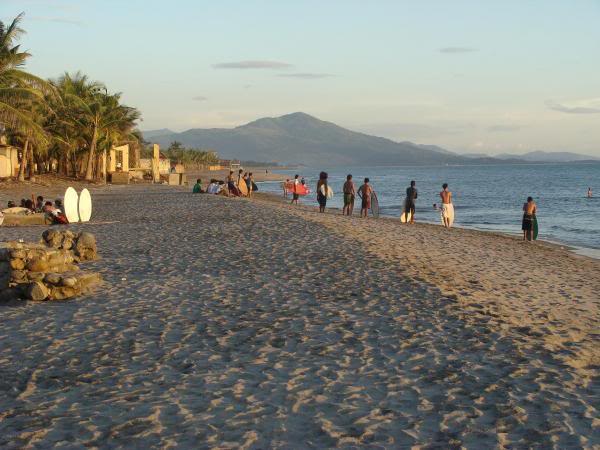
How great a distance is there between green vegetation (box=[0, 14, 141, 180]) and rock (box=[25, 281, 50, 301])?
2168 cm

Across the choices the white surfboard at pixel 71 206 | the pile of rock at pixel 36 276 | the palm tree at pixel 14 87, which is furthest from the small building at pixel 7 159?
the pile of rock at pixel 36 276

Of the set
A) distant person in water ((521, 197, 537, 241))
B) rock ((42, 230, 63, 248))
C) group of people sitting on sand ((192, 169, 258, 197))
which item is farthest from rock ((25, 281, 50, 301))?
group of people sitting on sand ((192, 169, 258, 197))

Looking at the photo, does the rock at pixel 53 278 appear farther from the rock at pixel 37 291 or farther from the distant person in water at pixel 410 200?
the distant person in water at pixel 410 200

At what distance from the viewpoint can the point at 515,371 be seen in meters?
6.27

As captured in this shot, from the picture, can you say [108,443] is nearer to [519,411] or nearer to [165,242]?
[519,411]

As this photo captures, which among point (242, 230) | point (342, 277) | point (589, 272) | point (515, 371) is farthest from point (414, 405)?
point (242, 230)

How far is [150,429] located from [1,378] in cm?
200

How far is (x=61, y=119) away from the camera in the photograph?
152 feet

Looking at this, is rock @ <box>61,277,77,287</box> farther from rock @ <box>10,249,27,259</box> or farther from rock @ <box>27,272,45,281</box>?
rock @ <box>10,249,27,259</box>

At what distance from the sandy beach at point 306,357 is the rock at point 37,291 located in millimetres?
228

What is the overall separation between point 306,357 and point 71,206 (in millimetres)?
15097

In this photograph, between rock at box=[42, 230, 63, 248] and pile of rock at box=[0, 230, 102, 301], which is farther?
rock at box=[42, 230, 63, 248]

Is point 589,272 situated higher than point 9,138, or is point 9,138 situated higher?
point 9,138

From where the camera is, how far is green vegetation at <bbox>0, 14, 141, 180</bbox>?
29.5m
